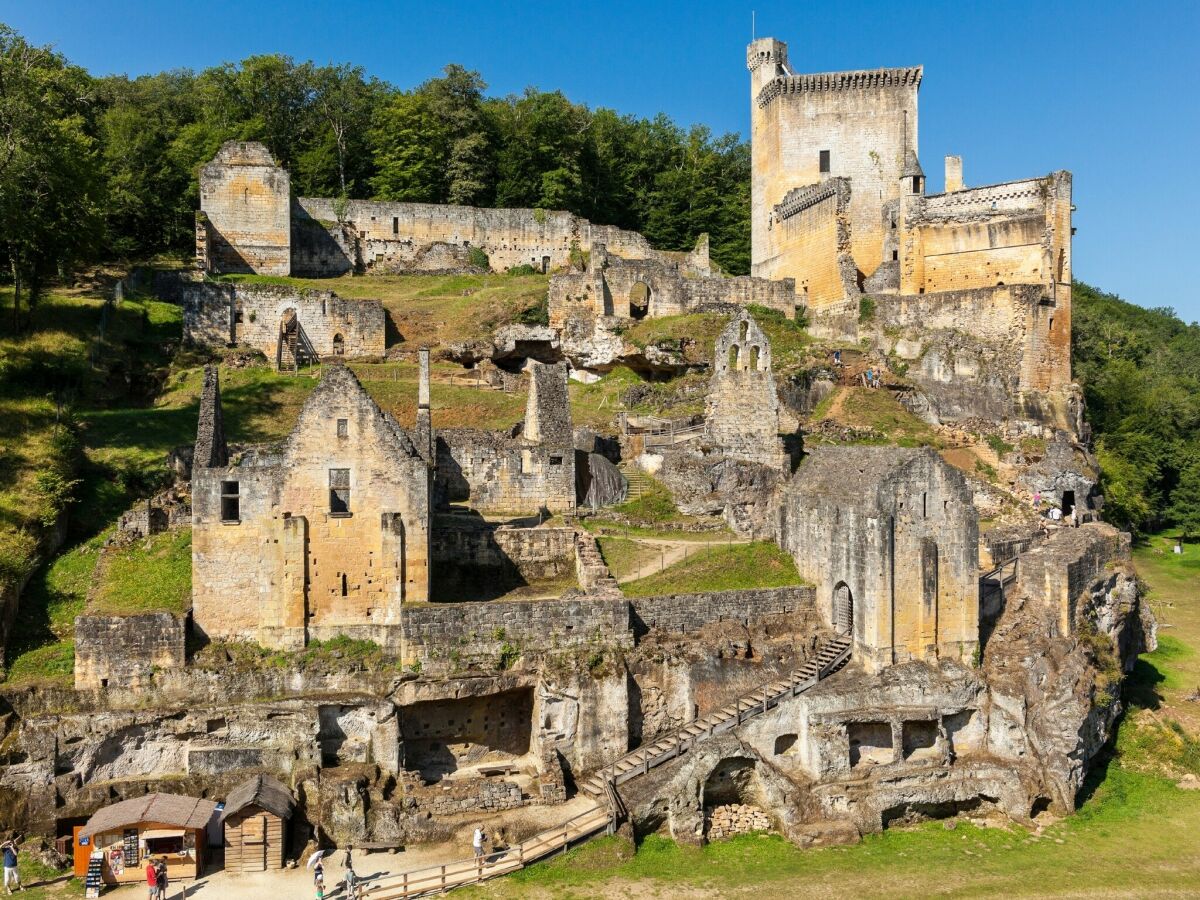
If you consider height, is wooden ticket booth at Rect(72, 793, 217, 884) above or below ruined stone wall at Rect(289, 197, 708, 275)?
below

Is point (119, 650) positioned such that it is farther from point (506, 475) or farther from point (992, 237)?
point (992, 237)

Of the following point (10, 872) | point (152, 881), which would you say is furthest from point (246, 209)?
point (152, 881)

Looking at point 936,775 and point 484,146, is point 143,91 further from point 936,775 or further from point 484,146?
point 936,775

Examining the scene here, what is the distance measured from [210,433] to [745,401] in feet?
53.8

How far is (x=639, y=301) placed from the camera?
145 feet

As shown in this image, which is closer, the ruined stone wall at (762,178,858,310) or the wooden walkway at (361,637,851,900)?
the wooden walkway at (361,637,851,900)

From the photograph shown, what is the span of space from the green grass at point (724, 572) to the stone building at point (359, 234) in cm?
2411

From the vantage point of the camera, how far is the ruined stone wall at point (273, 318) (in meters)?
38.6

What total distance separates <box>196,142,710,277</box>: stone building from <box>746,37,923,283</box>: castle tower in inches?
201

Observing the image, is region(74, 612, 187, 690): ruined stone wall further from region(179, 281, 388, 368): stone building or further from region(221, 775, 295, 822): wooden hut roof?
region(179, 281, 388, 368): stone building

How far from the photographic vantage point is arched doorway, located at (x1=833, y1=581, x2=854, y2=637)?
23125 mm

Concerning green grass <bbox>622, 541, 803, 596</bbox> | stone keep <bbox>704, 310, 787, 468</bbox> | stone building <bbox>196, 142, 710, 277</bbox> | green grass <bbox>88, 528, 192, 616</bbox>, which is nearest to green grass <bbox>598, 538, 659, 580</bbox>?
green grass <bbox>622, 541, 803, 596</bbox>

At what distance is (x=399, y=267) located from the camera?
51.8m

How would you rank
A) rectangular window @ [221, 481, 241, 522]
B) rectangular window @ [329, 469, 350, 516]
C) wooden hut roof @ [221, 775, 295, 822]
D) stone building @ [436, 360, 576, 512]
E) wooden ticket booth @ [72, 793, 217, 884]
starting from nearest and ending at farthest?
wooden ticket booth @ [72, 793, 217, 884]
wooden hut roof @ [221, 775, 295, 822]
rectangular window @ [221, 481, 241, 522]
rectangular window @ [329, 469, 350, 516]
stone building @ [436, 360, 576, 512]
